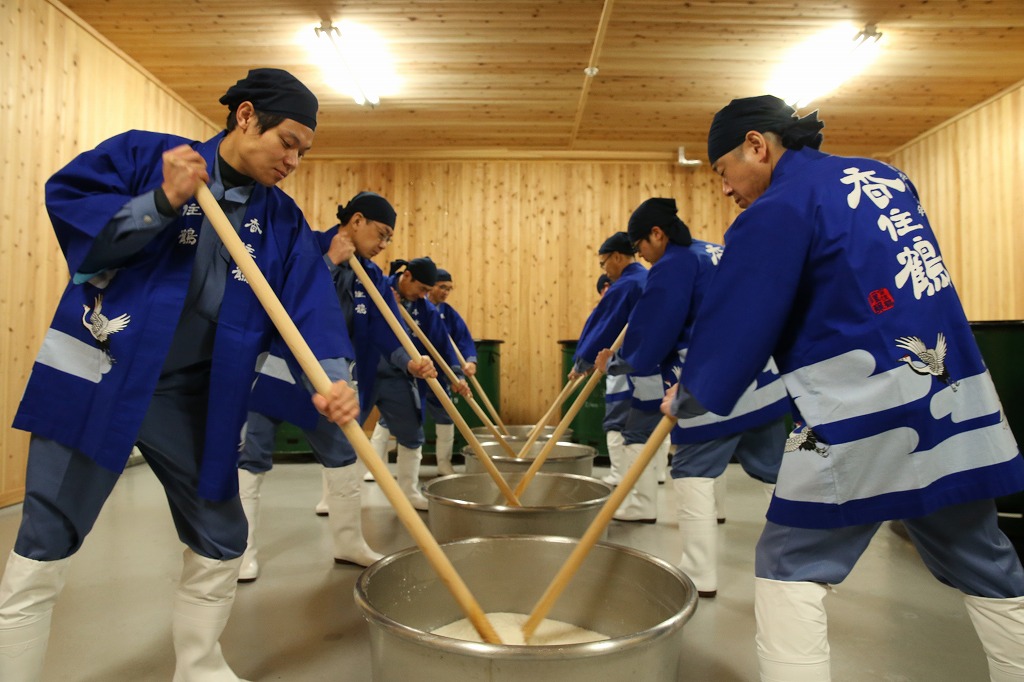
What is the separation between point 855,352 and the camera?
1.20 metres

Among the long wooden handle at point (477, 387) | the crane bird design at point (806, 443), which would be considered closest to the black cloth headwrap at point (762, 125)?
the crane bird design at point (806, 443)

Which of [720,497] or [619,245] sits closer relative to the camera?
[720,497]

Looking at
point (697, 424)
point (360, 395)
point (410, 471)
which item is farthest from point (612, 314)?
point (410, 471)

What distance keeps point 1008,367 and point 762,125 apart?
2170 mm

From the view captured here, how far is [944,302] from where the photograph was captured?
4.16ft

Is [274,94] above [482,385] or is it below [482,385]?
above

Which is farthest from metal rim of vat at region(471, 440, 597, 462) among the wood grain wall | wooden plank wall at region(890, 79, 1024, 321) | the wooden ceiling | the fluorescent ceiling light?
wooden plank wall at region(890, 79, 1024, 321)

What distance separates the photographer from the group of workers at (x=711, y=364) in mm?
1196

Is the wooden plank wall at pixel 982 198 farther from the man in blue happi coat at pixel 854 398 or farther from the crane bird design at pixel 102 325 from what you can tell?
the crane bird design at pixel 102 325

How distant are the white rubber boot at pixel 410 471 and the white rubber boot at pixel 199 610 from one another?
242cm

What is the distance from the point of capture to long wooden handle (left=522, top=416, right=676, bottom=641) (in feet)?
4.92

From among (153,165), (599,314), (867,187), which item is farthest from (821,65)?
(153,165)

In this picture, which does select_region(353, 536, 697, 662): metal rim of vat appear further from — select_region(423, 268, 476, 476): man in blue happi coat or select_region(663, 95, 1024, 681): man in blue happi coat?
select_region(423, 268, 476, 476): man in blue happi coat

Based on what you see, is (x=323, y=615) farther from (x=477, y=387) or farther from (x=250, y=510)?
(x=477, y=387)
